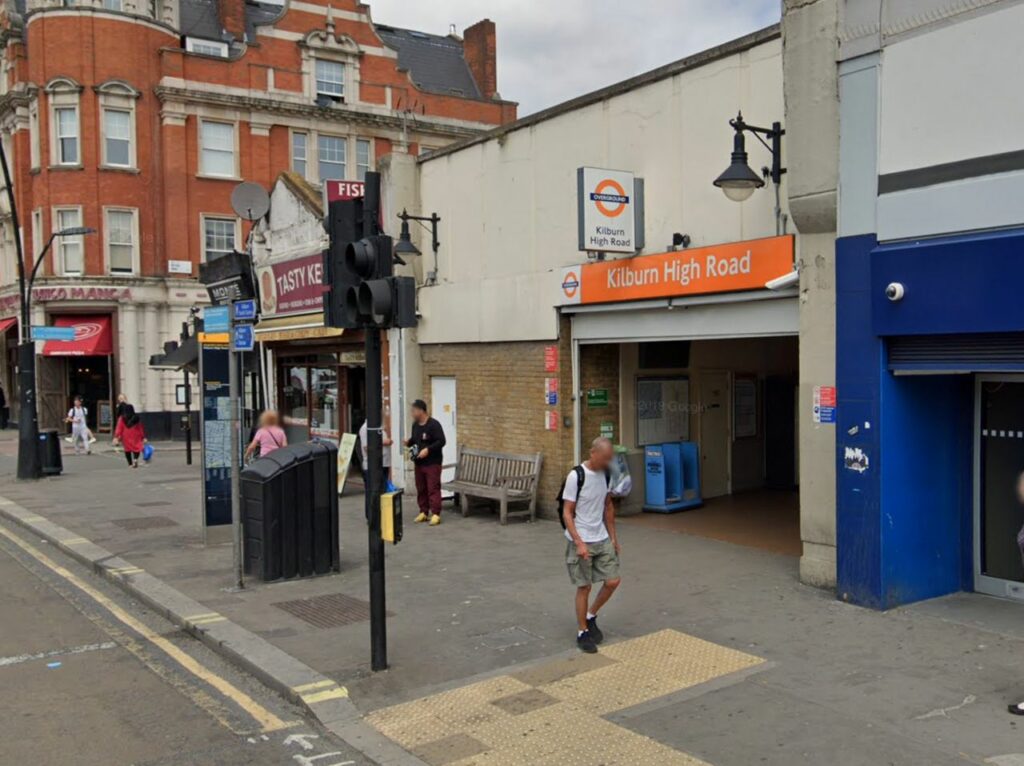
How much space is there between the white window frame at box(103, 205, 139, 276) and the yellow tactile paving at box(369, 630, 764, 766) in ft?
94.4

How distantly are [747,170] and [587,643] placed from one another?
4452 mm

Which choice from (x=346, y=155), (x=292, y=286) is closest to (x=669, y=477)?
(x=292, y=286)

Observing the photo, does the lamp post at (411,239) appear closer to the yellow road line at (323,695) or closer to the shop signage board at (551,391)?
the shop signage board at (551,391)

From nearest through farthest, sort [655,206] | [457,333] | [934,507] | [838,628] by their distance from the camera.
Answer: [838,628] < [934,507] < [655,206] < [457,333]

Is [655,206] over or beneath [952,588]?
over

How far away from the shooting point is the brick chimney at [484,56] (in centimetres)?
4053

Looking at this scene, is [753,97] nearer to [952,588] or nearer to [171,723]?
[952,588]

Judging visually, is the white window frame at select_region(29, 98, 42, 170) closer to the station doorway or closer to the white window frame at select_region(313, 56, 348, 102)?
the white window frame at select_region(313, 56, 348, 102)

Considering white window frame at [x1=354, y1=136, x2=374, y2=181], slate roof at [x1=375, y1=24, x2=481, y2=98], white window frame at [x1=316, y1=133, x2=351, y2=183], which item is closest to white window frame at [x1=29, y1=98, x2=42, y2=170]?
white window frame at [x1=316, y1=133, x2=351, y2=183]

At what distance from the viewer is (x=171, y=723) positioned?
575cm

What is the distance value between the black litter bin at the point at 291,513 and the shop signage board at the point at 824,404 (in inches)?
192

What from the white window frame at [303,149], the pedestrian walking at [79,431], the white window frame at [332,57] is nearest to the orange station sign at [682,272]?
the pedestrian walking at [79,431]

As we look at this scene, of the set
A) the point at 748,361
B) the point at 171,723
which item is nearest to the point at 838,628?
the point at 171,723

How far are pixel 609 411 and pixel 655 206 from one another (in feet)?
9.95
